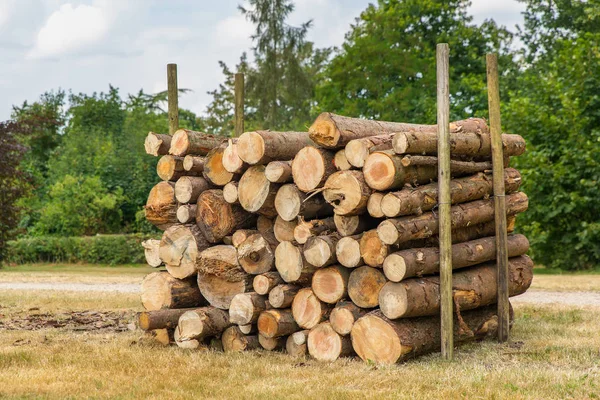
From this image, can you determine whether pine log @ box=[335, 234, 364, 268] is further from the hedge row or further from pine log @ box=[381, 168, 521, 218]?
the hedge row

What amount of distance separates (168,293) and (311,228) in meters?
2.08

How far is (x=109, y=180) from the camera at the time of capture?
29688mm

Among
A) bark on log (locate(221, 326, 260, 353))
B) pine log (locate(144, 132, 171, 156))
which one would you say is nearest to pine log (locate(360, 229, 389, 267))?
bark on log (locate(221, 326, 260, 353))

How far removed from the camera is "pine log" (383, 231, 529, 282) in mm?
7297

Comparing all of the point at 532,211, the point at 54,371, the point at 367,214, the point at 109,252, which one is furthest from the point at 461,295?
the point at 109,252

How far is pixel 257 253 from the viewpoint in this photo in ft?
27.1

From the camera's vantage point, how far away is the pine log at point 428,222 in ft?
23.9

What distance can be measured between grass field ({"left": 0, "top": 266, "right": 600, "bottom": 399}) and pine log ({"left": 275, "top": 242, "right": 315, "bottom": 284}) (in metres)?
0.82

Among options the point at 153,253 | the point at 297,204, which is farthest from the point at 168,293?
the point at 297,204

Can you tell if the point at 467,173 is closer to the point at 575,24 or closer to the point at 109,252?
the point at 109,252

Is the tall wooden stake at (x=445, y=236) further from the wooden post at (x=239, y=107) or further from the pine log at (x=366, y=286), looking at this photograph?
the wooden post at (x=239, y=107)

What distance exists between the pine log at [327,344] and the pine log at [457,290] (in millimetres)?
616

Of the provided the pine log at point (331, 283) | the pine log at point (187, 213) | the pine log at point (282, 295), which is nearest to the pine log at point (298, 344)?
the pine log at point (282, 295)

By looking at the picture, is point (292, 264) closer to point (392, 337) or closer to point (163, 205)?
point (392, 337)
